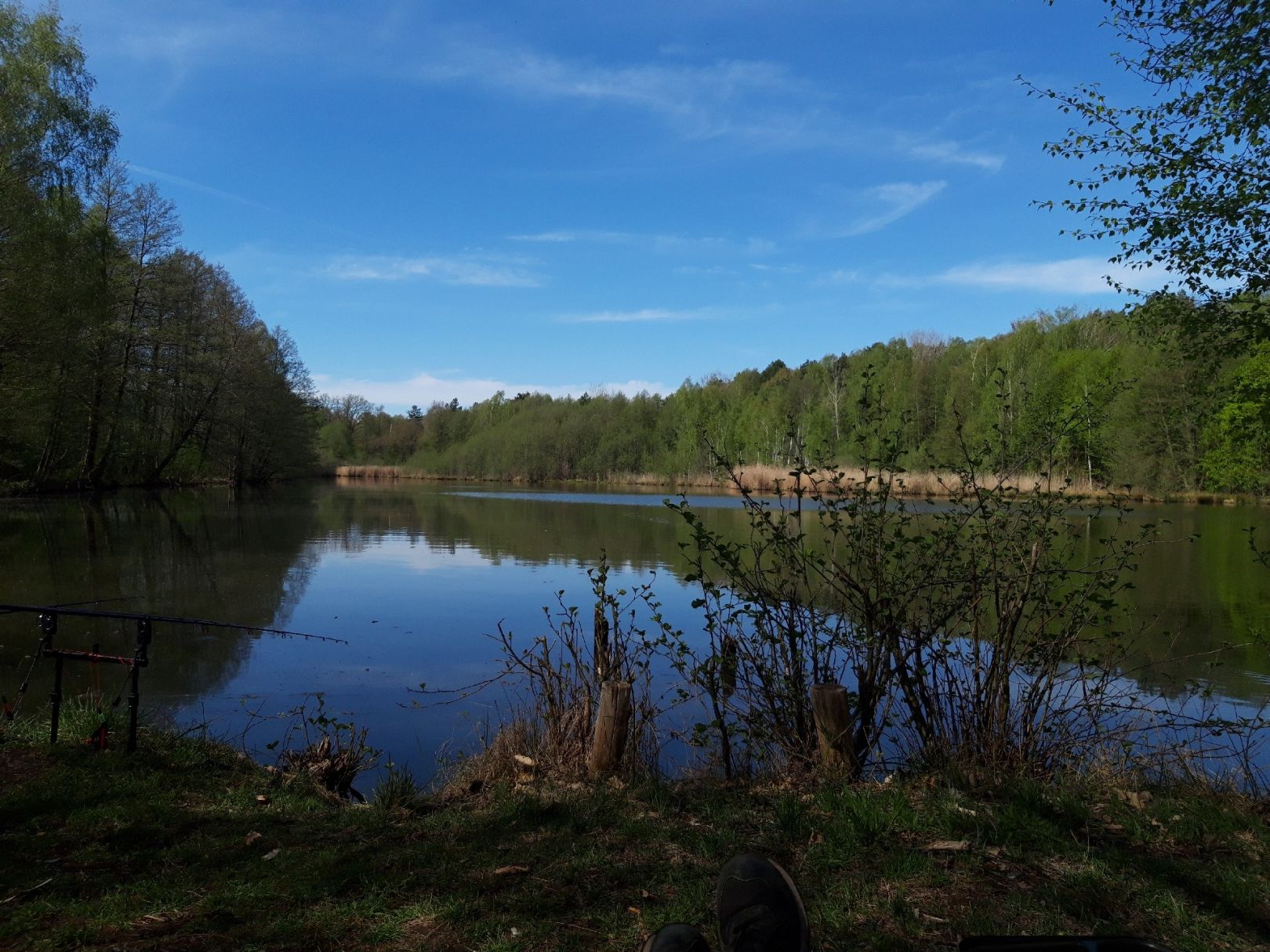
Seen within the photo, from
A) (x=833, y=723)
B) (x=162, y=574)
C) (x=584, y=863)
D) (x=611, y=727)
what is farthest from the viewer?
(x=162, y=574)

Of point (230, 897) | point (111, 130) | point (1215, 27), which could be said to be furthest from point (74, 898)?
point (111, 130)

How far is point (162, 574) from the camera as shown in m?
14.6

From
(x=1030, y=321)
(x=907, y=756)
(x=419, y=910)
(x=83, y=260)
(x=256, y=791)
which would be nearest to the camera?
(x=419, y=910)

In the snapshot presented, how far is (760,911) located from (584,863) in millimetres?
1307

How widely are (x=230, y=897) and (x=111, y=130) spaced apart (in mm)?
28988

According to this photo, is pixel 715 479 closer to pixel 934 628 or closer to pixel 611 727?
pixel 934 628

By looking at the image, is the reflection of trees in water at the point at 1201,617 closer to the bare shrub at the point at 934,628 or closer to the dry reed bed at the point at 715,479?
the bare shrub at the point at 934,628

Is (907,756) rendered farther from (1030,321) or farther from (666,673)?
(1030,321)

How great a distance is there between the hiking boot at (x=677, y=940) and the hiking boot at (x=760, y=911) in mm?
137

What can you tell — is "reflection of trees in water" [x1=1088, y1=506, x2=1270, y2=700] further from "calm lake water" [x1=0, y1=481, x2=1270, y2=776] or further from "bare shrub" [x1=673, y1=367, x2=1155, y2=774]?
"bare shrub" [x1=673, y1=367, x2=1155, y2=774]

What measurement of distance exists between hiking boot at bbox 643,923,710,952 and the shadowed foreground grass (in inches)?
24.6

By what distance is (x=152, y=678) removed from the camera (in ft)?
27.3

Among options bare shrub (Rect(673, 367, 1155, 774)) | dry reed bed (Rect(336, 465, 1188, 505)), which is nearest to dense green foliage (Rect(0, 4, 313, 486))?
dry reed bed (Rect(336, 465, 1188, 505))

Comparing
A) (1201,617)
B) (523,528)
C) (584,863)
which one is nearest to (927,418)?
(523,528)
